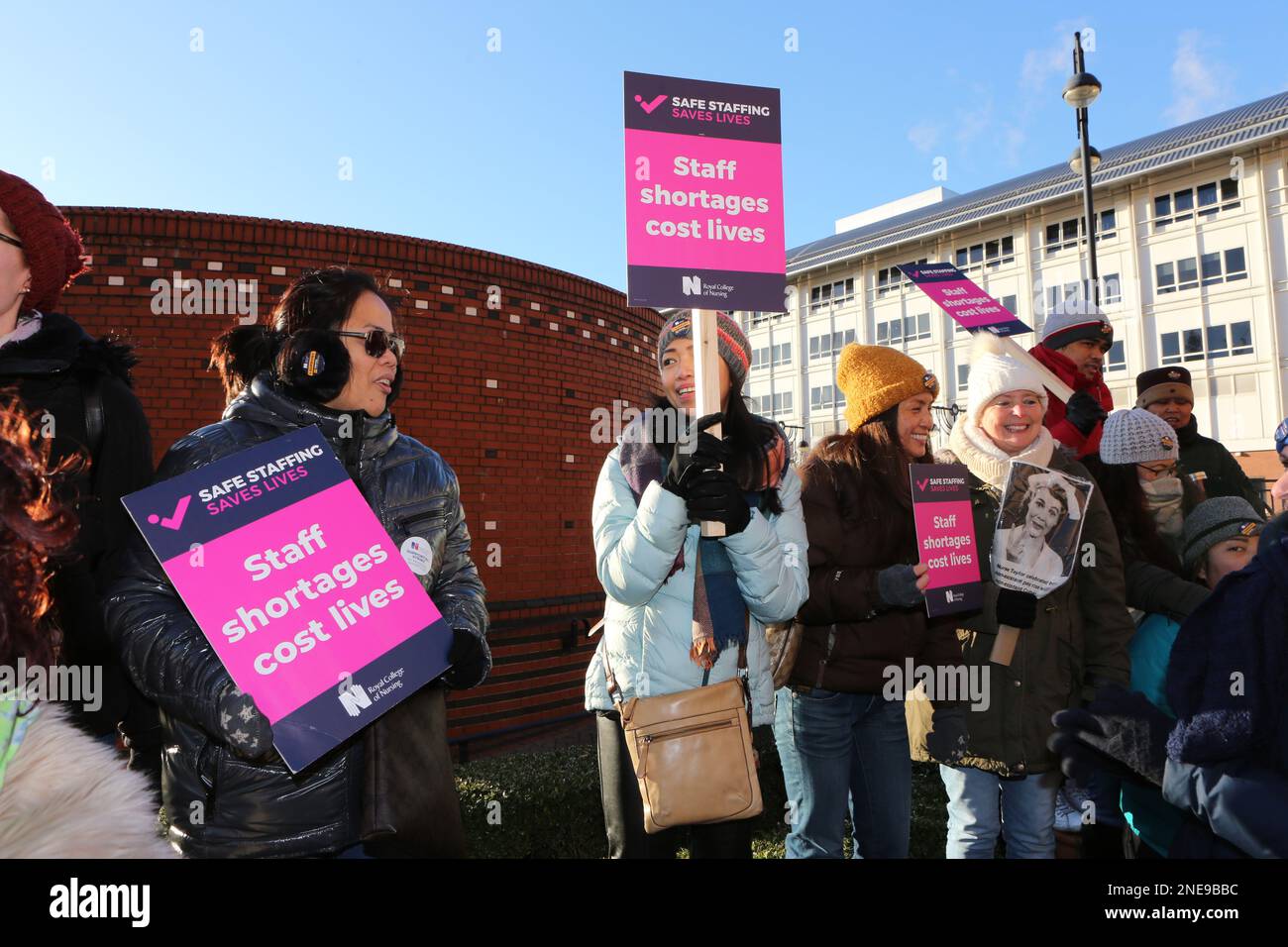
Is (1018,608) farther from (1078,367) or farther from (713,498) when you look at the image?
(1078,367)

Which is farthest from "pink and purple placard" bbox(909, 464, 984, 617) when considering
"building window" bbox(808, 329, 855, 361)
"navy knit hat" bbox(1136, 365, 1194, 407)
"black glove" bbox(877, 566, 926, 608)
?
"building window" bbox(808, 329, 855, 361)

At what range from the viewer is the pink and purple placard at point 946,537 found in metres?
3.12

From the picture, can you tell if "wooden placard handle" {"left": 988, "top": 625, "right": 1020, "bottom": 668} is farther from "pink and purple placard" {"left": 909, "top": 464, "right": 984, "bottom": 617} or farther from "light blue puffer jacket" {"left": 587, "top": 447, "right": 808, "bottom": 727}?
"light blue puffer jacket" {"left": 587, "top": 447, "right": 808, "bottom": 727}

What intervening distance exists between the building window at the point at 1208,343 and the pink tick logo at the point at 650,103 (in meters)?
37.2

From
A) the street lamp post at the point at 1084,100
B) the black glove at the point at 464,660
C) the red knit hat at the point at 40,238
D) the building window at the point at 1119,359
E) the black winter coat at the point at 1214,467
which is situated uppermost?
the building window at the point at 1119,359

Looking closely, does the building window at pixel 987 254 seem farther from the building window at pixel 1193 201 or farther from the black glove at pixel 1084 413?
the black glove at pixel 1084 413

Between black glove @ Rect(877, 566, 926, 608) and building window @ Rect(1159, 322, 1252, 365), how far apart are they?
120 ft

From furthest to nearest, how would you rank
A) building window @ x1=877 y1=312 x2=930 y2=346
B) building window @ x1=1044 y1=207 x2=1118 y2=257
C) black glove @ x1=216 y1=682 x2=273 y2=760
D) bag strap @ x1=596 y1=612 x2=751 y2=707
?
1. building window @ x1=877 y1=312 x2=930 y2=346
2. building window @ x1=1044 y1=207 x2=1118 y2=257
3. bag strap @ x1=596 y1=612 x2=751 y2=707
4. black glove @ x1=216 y1=682 x2=273 y2=760

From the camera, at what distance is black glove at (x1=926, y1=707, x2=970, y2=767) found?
3.18 meters

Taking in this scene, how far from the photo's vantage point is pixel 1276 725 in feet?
5.86

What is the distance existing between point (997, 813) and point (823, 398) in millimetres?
43460

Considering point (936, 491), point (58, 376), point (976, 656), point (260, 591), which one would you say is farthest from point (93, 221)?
point (976, 656)

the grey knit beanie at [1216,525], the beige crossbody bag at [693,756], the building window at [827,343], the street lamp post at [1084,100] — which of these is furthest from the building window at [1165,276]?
the beige crossbody bag at [693,756]

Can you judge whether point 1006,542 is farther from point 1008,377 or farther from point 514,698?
point 514,698
